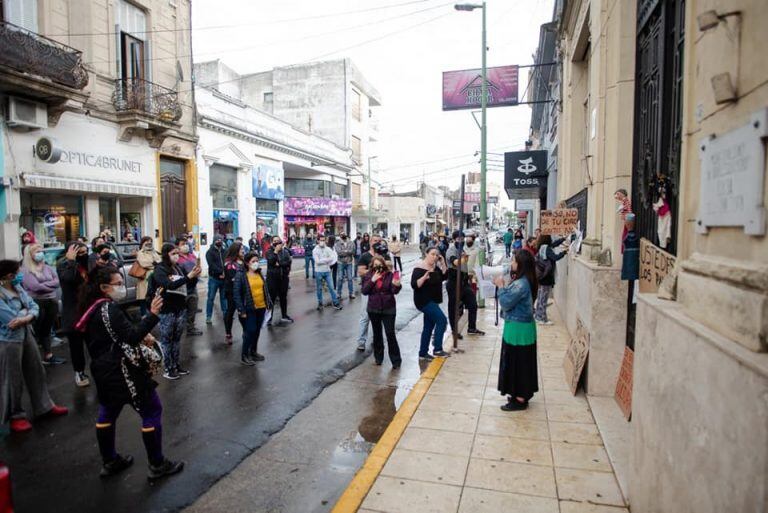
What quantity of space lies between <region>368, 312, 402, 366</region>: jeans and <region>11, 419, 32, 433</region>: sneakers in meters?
4.21

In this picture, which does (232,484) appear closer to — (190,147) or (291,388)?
(291,388)

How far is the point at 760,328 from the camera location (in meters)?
1.95

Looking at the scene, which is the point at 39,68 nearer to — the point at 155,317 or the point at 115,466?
the point at 155,317

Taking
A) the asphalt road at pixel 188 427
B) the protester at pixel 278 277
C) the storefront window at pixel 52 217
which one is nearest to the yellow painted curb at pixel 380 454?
the asphalt road at pixel 188 427

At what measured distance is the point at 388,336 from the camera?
23.6ft

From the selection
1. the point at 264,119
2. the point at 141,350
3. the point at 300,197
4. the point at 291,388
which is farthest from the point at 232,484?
the point at 300,197

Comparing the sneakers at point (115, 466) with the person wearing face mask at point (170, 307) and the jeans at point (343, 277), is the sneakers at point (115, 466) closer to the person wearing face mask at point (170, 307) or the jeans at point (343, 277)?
the person wearing face mask at point (170, 307)

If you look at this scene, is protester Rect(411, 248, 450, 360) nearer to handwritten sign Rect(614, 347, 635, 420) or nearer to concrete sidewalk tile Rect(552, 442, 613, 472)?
handwritten sign Rect(614, 347, 635, 420)

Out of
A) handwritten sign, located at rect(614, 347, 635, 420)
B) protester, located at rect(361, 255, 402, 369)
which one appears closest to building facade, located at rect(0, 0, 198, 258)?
protester, located at rect(361, 255, 402, 369)

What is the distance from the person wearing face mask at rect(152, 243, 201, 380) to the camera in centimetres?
652

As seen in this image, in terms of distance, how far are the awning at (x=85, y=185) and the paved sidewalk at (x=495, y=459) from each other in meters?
13.0

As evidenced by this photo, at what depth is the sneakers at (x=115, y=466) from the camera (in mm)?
4094

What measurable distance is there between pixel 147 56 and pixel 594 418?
19068mm

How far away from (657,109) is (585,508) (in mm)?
3715
